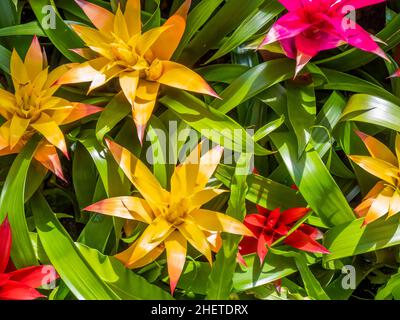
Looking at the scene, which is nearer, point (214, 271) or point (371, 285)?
point (214, 271)

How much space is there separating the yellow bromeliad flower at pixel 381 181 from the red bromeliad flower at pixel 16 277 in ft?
2.78

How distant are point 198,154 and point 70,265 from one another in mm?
434

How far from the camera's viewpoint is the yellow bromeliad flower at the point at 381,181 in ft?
4.62

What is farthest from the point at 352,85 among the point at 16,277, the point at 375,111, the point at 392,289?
the point at 16,277

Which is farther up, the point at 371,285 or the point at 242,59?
the point at 242,59

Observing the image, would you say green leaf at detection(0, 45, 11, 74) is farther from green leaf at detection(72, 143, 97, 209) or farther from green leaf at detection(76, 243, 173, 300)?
green leaf at detection(76, 243, 173, 300)

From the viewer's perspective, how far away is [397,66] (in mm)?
1555

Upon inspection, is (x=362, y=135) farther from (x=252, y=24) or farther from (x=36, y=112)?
(x=36, y=112)

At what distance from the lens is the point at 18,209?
1.44m

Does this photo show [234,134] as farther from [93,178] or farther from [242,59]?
[93,178]

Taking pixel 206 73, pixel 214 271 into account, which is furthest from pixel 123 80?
pixel 214 271
